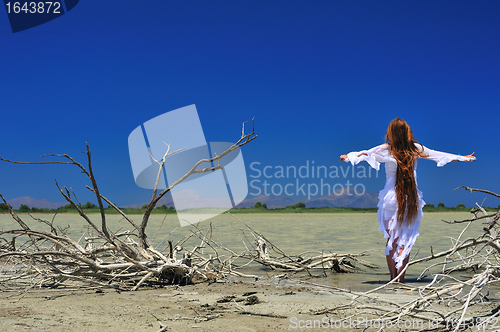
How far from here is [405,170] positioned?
192 inches

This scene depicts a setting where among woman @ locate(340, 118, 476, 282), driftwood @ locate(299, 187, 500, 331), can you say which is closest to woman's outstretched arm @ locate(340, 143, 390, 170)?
woman @ locate(340, 118, 476, 282)

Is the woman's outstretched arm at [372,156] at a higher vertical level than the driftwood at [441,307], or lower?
higher

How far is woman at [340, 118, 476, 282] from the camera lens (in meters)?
4.90

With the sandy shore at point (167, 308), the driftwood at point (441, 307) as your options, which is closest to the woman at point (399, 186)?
the sandy shore at point (167, 308)

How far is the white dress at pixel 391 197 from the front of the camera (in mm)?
4934

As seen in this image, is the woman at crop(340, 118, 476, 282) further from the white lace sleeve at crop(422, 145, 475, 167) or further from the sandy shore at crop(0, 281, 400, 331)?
the sandy shore at crop(0, 281, 400, 331)

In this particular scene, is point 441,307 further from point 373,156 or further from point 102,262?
point 102,262

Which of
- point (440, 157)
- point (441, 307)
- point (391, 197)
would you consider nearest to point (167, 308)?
point (441, 307)

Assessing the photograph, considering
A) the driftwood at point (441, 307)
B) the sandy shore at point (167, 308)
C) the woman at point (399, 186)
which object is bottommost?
the sandy shore at point (167, 308)

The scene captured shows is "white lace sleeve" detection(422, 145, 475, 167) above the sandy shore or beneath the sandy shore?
above

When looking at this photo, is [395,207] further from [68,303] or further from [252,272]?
[68,303]

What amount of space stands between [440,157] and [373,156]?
0.88 metres

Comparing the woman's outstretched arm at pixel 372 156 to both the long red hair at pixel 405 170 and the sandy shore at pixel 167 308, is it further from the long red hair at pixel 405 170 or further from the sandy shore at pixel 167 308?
the sandy shore at pixel 167 308

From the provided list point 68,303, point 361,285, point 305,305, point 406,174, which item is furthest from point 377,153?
point 68,303
